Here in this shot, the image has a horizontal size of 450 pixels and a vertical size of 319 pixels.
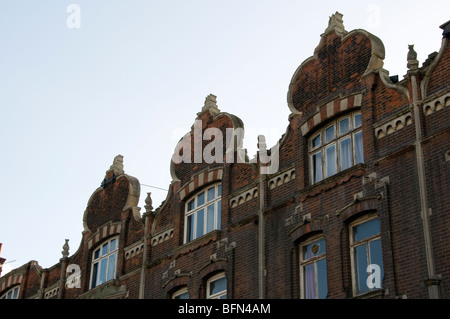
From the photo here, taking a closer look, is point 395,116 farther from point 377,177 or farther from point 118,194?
point 118,194

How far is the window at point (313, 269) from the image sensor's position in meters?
20.7

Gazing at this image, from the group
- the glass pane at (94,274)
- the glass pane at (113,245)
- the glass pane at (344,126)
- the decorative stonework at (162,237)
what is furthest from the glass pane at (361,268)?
the glass pane at (94,274)

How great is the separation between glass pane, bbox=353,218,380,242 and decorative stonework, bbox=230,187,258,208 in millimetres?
4318

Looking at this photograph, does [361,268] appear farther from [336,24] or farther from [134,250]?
[134,250]

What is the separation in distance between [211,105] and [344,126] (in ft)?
22.3

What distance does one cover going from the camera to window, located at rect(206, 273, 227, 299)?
2359 cm

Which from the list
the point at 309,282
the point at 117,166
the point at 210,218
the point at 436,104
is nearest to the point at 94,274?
the point at 117,166

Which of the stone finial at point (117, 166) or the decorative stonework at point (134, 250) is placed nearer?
the decorative stonework at point (134, 250)

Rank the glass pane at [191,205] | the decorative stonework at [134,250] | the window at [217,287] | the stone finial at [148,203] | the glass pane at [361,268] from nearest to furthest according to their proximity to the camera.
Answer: the glass pane at [361,268], the window at [217,287], the glass pane at [191,205], the decorative stonework at [134,250], the stone finial at [148,203]

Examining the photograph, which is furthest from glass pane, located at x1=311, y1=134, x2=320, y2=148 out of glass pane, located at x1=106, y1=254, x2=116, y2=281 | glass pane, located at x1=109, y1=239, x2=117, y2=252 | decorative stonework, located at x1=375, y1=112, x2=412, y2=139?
glass pane, located at x1=109, y1=239, x2=117, y2=252

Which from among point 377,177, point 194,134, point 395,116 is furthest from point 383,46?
point 194,134

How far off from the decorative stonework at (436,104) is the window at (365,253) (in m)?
3.01

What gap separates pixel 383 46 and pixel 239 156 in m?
5.96

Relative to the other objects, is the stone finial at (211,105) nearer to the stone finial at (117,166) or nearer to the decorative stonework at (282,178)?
the decorative stonework at (282,178)
